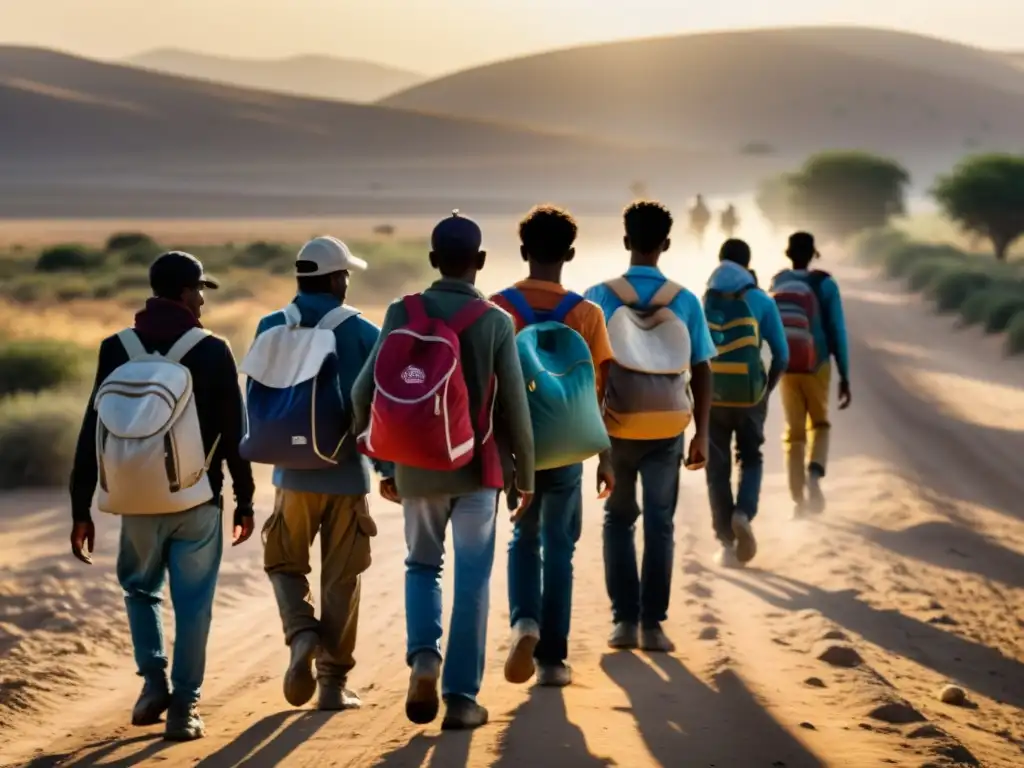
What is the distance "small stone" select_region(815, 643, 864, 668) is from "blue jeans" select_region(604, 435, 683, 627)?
765 mm

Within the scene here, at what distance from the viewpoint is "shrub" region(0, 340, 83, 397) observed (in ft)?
59.5

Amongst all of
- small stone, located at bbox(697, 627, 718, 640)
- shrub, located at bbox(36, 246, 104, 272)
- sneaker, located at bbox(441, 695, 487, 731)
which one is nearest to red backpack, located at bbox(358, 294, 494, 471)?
sneaker, located at bbox(441, 695, 487, 731)

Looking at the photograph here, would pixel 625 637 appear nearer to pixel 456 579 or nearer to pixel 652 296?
pixel 652 296

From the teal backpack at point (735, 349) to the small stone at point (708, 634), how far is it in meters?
1.82

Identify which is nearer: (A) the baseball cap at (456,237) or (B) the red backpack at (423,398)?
(B) the red backpack at (423,398)

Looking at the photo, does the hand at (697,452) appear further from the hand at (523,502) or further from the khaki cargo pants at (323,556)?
the khaki cargo pants at (323,556)

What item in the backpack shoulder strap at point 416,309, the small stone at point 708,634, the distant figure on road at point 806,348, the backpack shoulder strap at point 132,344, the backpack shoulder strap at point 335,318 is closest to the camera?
the backpack shoulder strap at point 416,309

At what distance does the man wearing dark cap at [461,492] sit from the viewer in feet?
20.3

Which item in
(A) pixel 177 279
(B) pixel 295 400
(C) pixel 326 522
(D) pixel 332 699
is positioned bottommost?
(D) pixel 332 699

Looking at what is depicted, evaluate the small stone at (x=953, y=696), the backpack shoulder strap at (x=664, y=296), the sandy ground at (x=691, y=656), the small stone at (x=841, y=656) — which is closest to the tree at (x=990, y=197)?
the sandy ground at (x=691, y=656)

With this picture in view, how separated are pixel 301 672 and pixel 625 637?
6.37 ft

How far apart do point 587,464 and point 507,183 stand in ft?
355

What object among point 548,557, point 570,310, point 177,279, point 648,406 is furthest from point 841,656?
point 177,279

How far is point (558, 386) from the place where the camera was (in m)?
6.64
